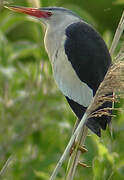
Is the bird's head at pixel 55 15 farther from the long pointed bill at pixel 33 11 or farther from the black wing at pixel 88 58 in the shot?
the black wing at pixel 88 58

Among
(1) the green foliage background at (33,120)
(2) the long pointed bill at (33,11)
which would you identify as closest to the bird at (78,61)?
(2) the long pointed bill at (33,11)

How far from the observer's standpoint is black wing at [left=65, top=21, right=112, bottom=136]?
6.81 ft

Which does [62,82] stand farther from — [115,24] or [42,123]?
[115,24]

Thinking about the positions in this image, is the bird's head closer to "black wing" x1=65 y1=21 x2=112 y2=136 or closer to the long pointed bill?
the long pointed bill

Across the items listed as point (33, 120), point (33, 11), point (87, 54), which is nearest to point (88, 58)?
point (87, 54)

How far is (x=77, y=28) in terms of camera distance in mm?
2262

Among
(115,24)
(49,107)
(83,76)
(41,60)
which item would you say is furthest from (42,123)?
(115,24)

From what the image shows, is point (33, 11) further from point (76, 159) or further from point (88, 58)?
point (76, 159)

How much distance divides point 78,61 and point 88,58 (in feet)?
0.15

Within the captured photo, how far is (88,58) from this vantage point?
2.13 m

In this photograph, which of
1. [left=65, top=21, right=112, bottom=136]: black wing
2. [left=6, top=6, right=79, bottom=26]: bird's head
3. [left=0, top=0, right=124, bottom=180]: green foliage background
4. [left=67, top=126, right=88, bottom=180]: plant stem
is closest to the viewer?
[left=67, top=126, right=88, bottom=180]: plant stem

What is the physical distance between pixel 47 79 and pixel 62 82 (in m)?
0.50

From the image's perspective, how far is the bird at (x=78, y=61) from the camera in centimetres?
209

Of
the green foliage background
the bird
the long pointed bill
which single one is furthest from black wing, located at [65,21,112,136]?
the green foliage background
